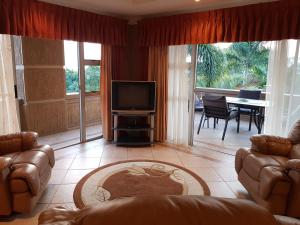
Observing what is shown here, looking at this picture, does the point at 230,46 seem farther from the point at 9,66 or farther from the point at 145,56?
the point at 9,66

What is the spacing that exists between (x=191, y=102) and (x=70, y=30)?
93.2 inches

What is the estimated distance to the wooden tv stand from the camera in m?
4.35

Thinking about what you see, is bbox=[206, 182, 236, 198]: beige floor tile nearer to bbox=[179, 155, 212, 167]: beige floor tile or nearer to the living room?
the living room

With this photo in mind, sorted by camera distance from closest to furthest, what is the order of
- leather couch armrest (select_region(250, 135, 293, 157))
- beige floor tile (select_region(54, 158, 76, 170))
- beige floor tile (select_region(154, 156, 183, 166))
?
leather couch armrest (select_region(250, 135, 293, 157)) → beige floor tile (select_region(54, 158, 76, 170)) → beige floor tile (select_region(154, 156, 183, 166))

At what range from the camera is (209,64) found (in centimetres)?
726

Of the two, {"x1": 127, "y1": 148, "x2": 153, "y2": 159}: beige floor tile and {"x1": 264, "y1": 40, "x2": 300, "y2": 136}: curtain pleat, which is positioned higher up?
{"x1": 264, "y1": 40, "x2": 300, "y2": 136}: curtain pleat

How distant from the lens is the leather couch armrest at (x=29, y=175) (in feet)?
7.16

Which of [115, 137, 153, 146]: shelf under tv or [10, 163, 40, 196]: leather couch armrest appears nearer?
[10, 163, 40, 196]: leather couch armrest

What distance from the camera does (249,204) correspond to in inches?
29.2

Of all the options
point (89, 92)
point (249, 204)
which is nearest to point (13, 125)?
point (89, 92)

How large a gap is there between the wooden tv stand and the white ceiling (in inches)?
70.3

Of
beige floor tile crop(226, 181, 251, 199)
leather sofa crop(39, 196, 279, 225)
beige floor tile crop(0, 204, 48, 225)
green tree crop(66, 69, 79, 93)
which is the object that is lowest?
beige floor tile crop(226, 181, 251, 199)

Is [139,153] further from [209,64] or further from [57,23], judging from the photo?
[209,64]

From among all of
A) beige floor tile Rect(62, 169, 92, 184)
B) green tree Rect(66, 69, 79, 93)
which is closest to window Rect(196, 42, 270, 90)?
green tree Rect(66, 69, 79, 93)
